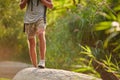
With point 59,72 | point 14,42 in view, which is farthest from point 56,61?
point 14,42

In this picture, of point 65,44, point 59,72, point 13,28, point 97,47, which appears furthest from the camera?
point 13,28

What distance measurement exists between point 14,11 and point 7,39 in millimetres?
3798

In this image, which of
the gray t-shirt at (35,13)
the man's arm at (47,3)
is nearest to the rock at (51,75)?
the gray t-shirt at (35,13)

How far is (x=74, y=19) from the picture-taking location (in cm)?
689

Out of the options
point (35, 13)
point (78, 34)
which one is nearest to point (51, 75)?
point (35, 13)

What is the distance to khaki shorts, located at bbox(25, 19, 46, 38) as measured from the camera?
5.19 metres

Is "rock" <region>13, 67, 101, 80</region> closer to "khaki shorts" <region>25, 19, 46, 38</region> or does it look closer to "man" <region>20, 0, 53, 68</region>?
"man" <region>20, 0, 53, 68</region>

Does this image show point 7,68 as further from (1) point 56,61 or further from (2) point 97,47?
(2) point 97,47

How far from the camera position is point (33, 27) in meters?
5.29

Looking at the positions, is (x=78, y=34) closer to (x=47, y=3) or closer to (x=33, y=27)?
(x=33, y=27)

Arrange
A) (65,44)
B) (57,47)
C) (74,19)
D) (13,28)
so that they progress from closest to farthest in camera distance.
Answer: (74,19) → (65,44) → (57,47) → (13,28)

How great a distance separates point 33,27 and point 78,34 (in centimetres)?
129

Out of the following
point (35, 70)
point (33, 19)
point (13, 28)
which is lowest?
point (13, 28)

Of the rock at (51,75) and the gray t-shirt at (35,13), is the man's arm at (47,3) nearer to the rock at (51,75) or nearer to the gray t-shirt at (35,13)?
the gray t-shirt at (35,13)
